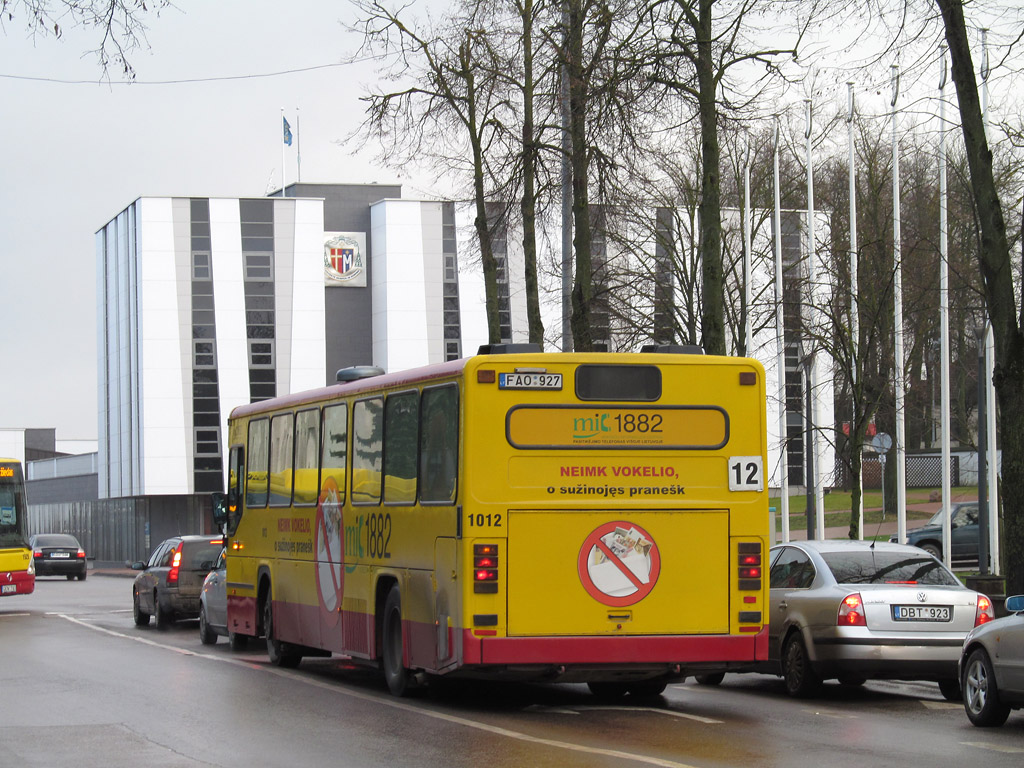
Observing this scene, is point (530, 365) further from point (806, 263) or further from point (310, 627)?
point (806, 263)

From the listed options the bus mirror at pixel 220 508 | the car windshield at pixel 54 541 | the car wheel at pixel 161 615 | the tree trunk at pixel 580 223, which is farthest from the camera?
the car windshield at pixel 54 541

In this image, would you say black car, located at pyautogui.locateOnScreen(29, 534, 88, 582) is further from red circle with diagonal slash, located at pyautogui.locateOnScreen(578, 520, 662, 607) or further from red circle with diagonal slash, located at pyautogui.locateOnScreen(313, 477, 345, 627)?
red circle with diagonal slash, located at pyautogui.locateOnScreen(578, 520, 662, 607)

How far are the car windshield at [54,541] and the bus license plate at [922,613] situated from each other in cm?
4578

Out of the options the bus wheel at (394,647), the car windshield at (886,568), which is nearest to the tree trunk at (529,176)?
the car windshield at (886,568)

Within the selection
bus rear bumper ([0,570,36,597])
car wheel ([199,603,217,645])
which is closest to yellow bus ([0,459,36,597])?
bus rear bumper ([0,570,36,597])

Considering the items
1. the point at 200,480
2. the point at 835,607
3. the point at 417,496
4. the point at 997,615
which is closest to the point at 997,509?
the point at 997,615

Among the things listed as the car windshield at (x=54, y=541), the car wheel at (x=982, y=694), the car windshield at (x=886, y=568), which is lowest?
the car windshield at (x=54, y=541)

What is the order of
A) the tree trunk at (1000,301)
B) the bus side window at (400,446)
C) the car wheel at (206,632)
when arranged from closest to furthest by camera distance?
the bus side window at (400,446) → the tree trunk at (1000,301) → the car wheel at (206,632)

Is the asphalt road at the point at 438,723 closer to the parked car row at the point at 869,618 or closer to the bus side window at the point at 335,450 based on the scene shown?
the parked car row at the point at 869,618

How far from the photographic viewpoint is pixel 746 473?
13.0m

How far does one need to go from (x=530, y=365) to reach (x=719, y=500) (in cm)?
199

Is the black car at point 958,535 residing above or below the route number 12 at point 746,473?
below

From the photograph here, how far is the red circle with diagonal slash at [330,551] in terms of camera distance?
52.2 ft

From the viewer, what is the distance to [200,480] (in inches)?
2842
